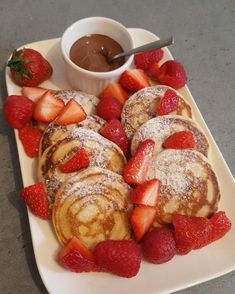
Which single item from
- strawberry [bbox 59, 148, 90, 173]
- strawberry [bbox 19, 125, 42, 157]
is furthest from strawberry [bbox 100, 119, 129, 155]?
strawberry [bbox 19, 125, 42, 157]

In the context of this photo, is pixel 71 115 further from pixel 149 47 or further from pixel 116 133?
pixel 149 47

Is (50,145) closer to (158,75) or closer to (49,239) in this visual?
(49,239)

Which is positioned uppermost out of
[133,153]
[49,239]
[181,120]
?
[181,120]

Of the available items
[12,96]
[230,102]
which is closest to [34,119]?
[12,96]

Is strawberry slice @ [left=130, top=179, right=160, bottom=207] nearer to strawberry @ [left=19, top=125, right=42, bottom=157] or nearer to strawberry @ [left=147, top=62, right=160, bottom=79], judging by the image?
strawberry @ [left=19, top=125, right=42, bottom=157]

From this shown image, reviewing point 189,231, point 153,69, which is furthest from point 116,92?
point 189,231
